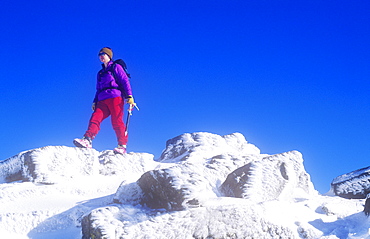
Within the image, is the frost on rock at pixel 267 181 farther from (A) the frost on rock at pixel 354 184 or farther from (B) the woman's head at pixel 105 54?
(B) the woman's head at pixel 105 54

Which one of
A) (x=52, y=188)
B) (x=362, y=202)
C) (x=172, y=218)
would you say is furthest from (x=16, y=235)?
(x=362, y=202)

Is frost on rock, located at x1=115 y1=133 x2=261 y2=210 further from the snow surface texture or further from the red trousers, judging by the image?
the red trousers

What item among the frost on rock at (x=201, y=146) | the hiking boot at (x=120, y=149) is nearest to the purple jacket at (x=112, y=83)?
the hiking boot at (x=120, y=149)

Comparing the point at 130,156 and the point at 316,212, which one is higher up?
the point at 130,156

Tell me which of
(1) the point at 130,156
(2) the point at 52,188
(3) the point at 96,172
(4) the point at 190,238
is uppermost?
(1) the point at 130,156

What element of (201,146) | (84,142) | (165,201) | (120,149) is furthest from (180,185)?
(201,146)

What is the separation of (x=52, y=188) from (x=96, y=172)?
49.6 inches

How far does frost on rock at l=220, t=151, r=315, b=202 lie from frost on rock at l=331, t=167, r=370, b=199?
879mm

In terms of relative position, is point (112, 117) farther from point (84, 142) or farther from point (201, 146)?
point (201, 146)

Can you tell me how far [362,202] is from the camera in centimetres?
646

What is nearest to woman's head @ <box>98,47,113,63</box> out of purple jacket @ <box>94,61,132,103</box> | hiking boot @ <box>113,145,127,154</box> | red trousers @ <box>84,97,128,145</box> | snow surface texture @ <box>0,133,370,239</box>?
purple jacket @ <box>94,61,132,103</box>

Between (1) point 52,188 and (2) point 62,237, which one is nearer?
(2) point 62,237

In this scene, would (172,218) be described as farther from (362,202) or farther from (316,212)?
(362,202)

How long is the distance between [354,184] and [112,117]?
20.5ft
